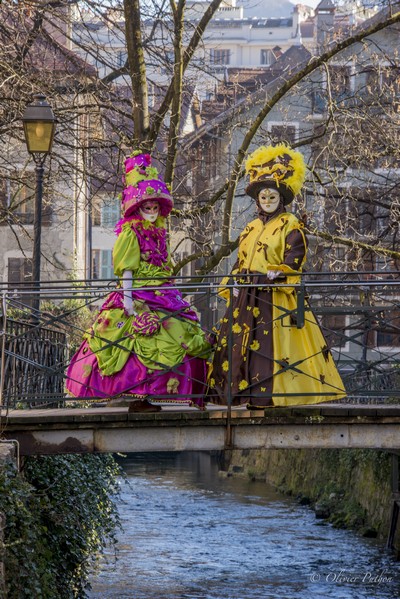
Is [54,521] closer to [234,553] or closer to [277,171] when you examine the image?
[277,171]

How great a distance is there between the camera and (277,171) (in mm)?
10211

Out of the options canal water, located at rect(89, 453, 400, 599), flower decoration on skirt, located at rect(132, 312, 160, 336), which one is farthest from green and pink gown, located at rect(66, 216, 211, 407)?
canal water, located at rect(89, 453, 400, 599)

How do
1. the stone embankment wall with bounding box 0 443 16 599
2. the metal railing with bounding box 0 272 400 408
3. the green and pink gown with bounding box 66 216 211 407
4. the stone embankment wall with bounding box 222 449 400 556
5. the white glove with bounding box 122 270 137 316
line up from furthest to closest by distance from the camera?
1. the stone embankment wall with bounding box 222 449 400 556
2. the metal railing with bounding box 0 272 400 408
3. the white glove with bounding box 122 270 137 316
4. the green and pink gown with bounding box 66 216 211 407
5. the stone embankment wall with bounding box 0 443 16 599

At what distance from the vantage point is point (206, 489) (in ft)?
92.1

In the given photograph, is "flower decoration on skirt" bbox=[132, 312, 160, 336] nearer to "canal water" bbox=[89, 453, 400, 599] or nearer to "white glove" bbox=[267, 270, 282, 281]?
"white glove" bbox=[267, 270, 282, 281]

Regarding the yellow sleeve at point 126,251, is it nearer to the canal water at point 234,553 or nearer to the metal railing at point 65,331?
the metal railing at point 65,331

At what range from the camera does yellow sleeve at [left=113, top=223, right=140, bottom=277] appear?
33.0 ft

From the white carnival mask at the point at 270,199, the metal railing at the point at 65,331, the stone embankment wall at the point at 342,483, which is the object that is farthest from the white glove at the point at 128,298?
the stone embankment wall at the point at 342,483

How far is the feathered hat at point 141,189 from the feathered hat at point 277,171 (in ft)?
2.30

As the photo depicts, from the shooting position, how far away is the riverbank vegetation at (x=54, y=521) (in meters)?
7.82

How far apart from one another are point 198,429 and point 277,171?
211 cm

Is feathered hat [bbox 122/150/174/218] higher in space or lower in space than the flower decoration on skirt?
higher

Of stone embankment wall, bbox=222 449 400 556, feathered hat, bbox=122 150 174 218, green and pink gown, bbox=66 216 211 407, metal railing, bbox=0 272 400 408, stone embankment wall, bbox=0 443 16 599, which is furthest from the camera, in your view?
stone embankment wall, bbox=222 449 400 556

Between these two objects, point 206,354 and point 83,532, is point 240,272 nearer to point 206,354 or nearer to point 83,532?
point 206,354
